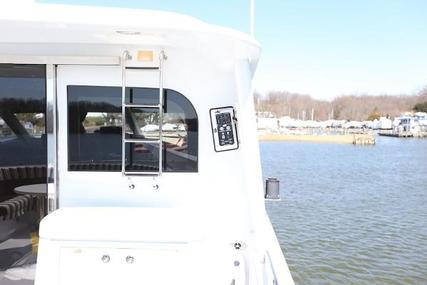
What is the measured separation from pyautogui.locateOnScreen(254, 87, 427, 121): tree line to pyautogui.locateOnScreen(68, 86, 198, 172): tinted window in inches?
3312

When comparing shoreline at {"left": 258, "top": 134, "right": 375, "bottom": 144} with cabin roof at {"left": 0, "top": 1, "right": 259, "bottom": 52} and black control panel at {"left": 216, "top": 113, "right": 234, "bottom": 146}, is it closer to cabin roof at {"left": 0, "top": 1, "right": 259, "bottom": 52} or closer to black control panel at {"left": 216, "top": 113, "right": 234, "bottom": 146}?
black control panel at {"left": 216, "top": 113, "right": 234, "bottom": 146}

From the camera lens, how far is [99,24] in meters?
2.25

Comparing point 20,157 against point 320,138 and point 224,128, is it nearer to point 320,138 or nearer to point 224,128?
point 224,128

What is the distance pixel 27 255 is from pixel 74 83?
5.19ft

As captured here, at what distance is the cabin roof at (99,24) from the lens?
2209 mm

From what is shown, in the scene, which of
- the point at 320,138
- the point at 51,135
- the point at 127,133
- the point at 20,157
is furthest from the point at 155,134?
the point at 320,138

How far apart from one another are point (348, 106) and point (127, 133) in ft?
331

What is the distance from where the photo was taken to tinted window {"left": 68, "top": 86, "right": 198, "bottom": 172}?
2988 mm

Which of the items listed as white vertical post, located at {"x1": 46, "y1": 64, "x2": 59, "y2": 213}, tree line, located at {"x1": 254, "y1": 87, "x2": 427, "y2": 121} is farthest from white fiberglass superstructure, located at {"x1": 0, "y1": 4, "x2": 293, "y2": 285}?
tree line, located at {"x1": 254, "y1": 87, "x2": 427, "y2": 121}

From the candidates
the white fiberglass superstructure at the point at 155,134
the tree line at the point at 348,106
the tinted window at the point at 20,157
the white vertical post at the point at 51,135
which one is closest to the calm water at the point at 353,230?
the white fiberglass superstructure at the point at 155,134

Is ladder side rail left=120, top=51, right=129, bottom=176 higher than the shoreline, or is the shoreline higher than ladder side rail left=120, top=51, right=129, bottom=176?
ladder side rail left=120, top=51, right=129, bottom=176

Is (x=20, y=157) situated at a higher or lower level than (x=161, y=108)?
lower

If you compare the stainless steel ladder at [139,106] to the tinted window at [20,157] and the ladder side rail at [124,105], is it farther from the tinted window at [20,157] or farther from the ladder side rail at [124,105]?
the tinted window at [20,157]

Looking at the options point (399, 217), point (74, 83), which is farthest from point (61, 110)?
point (399, 217)
